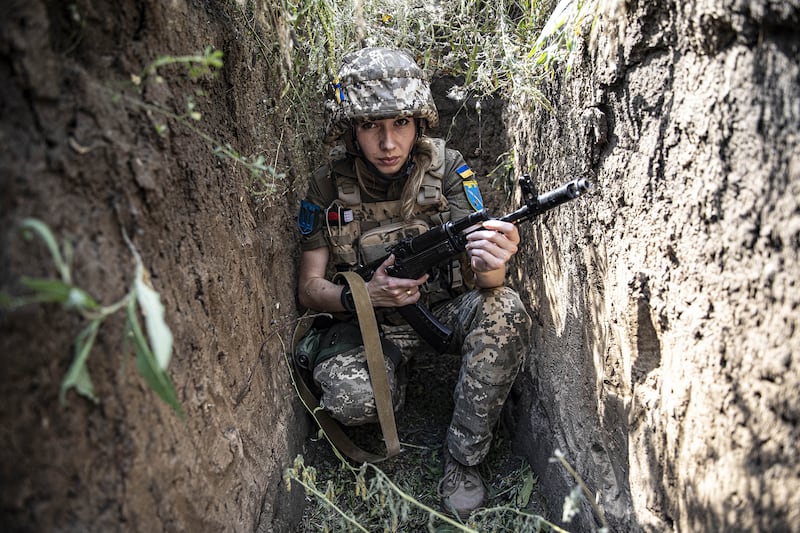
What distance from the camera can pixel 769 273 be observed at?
3.85 ft

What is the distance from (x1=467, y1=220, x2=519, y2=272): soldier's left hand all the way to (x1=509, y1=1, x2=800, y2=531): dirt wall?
0.67 ft

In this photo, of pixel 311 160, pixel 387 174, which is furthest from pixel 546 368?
pixel 311 160

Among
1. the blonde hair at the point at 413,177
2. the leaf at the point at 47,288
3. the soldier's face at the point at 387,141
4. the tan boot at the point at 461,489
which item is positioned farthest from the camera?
the blonde hair at the point at 413,177

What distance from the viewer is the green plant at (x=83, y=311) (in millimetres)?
974

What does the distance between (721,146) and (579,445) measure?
129 cm

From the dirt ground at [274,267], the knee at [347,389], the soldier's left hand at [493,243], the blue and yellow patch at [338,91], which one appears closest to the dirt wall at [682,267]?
the dirt ground at [274,267]

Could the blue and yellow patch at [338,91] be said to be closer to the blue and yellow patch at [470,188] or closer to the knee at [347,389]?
the blue and yellow patch at [470,188]

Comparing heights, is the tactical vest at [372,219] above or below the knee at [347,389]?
above

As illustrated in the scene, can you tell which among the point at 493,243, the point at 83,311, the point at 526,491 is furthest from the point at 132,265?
the point at 526,491

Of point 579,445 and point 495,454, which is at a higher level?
point 579,445

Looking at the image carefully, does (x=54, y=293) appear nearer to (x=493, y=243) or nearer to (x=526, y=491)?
(x=493, y=243)

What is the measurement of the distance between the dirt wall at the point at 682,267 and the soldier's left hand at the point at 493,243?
0.20m

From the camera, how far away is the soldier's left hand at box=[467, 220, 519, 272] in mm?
2305

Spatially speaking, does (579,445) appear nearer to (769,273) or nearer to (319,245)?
(769,273)
